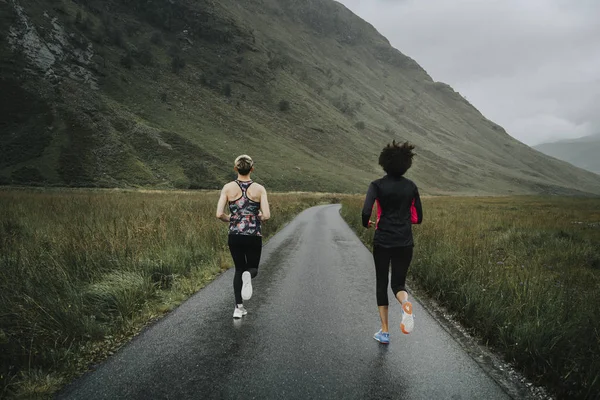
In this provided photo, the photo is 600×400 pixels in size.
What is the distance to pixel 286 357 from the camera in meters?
4.02

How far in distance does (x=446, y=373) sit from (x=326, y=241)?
10.1 meters

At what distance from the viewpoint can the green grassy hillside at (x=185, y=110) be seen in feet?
209

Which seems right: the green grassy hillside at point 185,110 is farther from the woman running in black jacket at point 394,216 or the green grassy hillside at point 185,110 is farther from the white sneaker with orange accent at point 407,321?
the white sneaker with orange accent at point 407,321

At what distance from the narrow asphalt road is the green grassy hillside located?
2329 inches

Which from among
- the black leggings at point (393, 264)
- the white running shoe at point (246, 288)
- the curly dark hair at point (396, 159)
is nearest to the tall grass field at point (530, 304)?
the black leggings at point (393, 264)

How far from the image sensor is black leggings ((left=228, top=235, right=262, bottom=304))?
202 inches

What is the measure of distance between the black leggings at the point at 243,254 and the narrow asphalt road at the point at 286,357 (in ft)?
2.01

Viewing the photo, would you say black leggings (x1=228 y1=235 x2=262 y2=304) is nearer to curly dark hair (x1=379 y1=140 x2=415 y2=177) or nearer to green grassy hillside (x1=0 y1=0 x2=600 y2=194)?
curly dark hair (x1=379 y1=140 x2=415 y2=177)

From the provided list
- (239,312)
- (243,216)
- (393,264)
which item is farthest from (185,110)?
(393,264)

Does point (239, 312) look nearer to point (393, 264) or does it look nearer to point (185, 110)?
point (393, 264)

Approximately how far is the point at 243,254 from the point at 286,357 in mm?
1758

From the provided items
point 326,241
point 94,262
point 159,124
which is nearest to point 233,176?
point 159,124

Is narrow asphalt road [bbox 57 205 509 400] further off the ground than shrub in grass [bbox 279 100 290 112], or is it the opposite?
shrub in grass [bbox 279 100 290 112]

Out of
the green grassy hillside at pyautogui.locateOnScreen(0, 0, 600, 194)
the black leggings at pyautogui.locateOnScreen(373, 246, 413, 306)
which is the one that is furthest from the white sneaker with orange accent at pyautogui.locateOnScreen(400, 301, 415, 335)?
the green grassy hillside at pyautogui.locateOnScreen(0, 0, 600, 194)
